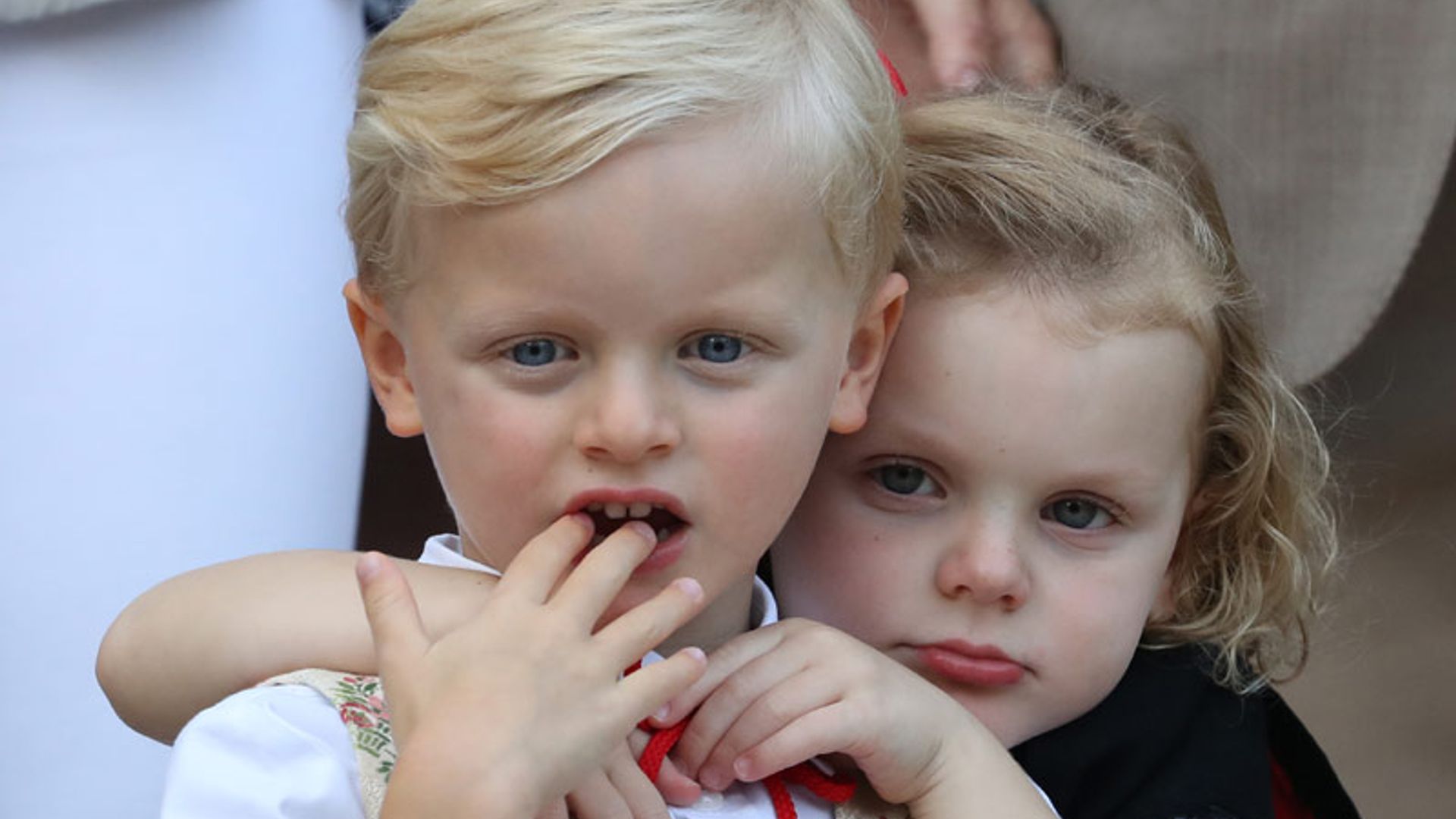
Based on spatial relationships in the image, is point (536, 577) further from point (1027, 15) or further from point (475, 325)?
point (1027, 15)

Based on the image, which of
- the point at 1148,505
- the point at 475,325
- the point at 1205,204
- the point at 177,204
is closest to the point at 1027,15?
the point at 1205,204

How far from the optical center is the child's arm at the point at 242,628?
1238mm

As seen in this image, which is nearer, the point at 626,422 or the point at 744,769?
the point at 626,422

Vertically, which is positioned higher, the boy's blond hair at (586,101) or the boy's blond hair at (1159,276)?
the boy's blond hair at (586,101)

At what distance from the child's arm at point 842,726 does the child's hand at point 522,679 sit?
0.16 meters

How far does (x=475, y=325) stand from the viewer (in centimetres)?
114

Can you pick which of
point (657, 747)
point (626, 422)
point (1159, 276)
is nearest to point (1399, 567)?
point (1159, 276)

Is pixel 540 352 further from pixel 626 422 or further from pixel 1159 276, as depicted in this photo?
pixel 1159 276

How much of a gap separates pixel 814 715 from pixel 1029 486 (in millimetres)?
261

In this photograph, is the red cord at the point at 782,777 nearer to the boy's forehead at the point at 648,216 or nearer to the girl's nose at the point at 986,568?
the girl's nose at the point at 986,568

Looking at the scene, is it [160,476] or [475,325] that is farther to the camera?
[160,476]

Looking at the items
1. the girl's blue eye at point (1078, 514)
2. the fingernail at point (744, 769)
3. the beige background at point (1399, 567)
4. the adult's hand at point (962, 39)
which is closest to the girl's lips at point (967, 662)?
the girl's blue eye at point (1078, 514)

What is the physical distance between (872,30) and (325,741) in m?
1.02

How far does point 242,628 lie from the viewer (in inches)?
49.4
